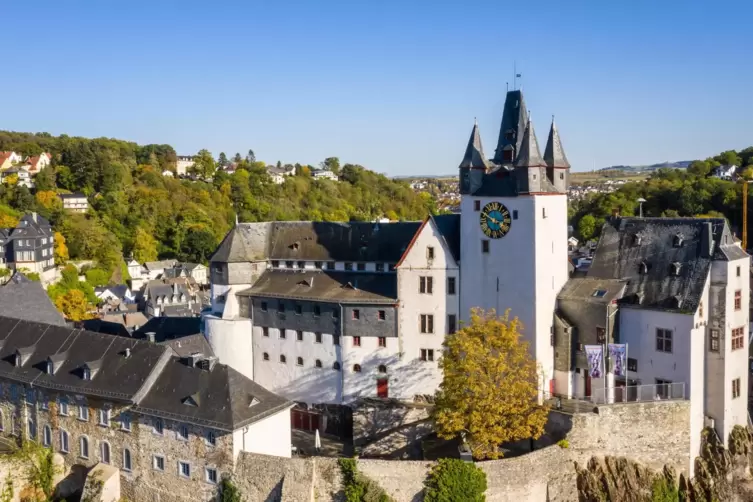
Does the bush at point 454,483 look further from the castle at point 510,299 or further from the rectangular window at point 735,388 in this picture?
the rectangular window at point 735,388

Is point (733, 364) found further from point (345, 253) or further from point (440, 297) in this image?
point (345, 253)

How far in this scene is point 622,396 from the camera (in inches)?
1567

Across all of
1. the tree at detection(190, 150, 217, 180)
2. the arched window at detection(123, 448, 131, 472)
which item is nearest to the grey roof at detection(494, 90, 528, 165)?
the arched window at detection(123, 448, 131, 472)

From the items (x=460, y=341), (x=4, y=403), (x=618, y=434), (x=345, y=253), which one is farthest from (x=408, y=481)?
(x=4, y=403)

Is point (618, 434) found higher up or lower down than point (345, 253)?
lower down

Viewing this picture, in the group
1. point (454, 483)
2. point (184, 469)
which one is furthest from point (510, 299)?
point (184, 469)

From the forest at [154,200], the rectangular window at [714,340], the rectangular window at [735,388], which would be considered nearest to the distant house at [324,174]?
the forest at [154,200]

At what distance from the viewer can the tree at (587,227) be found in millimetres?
107062

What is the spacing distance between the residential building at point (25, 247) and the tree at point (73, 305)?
8195mm

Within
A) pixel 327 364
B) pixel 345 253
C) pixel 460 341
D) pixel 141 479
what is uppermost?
pixel 345 253

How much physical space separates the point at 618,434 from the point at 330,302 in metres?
17.3

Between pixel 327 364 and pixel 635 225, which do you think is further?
pixel 327 364

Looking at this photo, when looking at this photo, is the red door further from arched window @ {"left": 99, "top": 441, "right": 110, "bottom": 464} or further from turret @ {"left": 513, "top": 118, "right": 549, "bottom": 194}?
arched window @ {"left": 99, "top": 441, "right": 110, "bottom": 464}

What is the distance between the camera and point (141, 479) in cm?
3666
